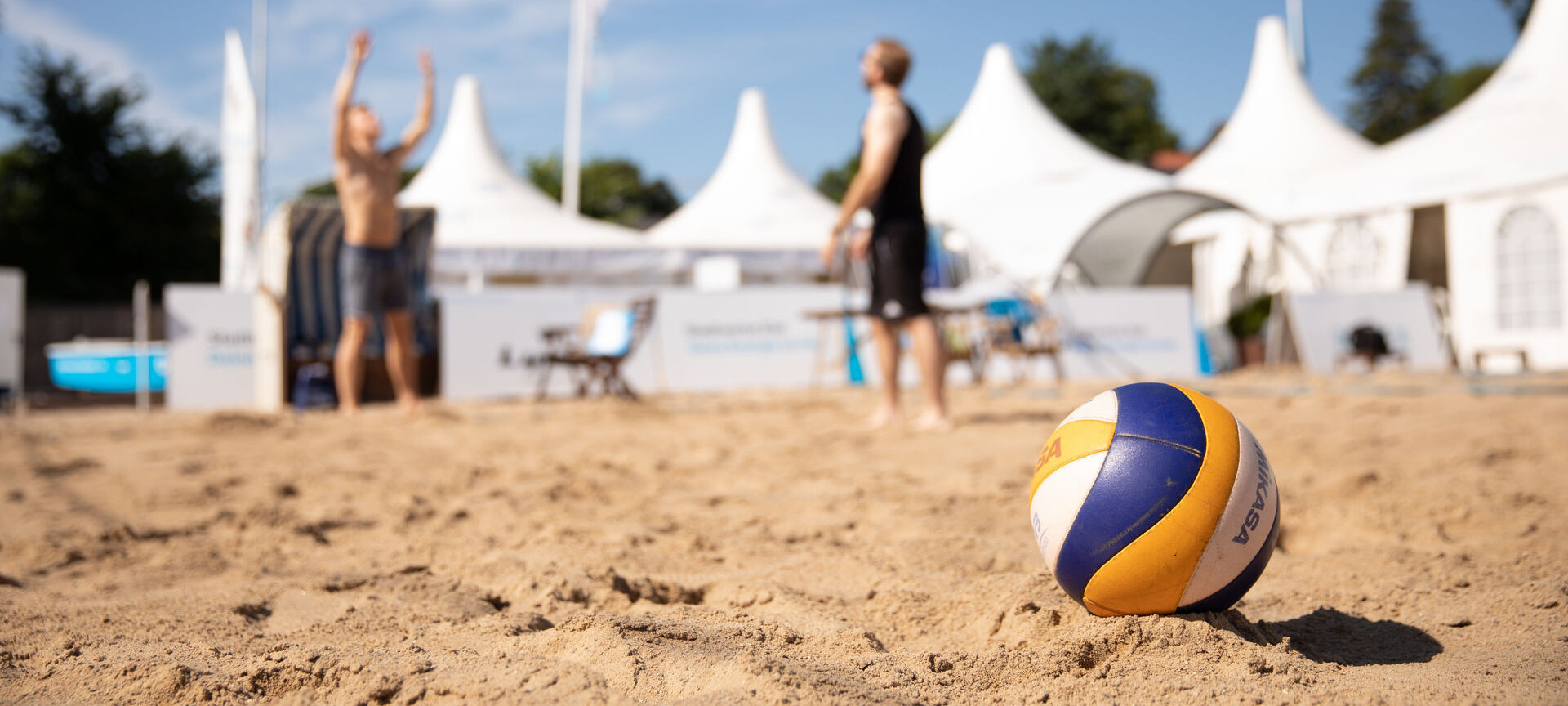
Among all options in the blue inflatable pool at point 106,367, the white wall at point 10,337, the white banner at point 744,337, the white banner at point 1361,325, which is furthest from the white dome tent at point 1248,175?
the white wall at point 10,337

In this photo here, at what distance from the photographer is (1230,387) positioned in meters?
7.36

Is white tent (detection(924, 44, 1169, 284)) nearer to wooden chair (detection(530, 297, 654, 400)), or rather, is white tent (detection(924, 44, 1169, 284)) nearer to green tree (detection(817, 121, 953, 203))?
wooden chair (detection(530, 297, 654, 400))

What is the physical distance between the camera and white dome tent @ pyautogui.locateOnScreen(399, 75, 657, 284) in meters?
14.2

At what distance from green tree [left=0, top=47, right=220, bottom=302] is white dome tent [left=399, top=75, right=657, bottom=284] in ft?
22.3

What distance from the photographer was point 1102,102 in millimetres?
44344

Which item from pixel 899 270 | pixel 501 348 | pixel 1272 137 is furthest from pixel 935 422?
pixel 1272 137

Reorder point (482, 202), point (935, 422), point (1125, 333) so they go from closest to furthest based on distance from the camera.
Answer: point (935, 422)
point (1125, 333)
point (482, 202)

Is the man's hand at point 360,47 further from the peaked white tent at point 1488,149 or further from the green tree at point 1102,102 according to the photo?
the green tree at point 1102,102

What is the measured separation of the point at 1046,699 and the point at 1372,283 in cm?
1344

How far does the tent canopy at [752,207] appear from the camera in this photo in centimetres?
1539

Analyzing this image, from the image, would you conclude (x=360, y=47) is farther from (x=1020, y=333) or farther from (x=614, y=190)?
(x=614, y=190)

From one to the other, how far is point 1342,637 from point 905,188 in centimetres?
325

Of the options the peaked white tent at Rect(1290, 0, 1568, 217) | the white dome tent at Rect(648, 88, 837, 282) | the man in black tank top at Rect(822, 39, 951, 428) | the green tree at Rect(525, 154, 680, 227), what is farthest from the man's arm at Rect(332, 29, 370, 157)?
the green tree at Rect(525, 154, 680, 227)

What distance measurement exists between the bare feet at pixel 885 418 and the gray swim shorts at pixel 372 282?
3350 mm
